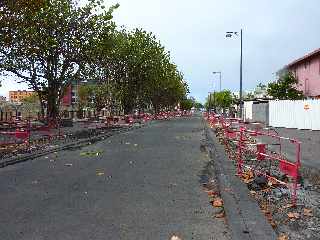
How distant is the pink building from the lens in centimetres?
4919

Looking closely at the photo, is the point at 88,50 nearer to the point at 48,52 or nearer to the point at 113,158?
the point at 48,52

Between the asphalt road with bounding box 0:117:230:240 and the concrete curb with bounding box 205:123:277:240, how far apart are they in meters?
0.20

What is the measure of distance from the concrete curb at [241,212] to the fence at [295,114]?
2712 cm

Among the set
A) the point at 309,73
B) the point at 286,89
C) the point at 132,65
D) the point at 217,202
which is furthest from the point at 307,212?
the point at 132,65

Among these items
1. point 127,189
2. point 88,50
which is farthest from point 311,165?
point 88,50

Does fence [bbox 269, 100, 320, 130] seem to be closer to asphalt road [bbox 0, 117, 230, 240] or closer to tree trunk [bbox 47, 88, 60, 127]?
tree trunk [bbox 47, 88, 60, 127]

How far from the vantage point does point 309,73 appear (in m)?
52.3

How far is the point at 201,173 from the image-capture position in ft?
41.8

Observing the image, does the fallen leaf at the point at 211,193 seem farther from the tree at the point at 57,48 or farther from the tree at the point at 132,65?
the tree at the point at 132,65

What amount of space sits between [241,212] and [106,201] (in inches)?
91.1

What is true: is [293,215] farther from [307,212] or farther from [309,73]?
[309,73]

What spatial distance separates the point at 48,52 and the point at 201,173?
91.8 feet

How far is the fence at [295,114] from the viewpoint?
3756cm

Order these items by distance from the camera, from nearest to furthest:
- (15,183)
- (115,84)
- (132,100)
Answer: (15,183)
(115,84)
(132,100)
